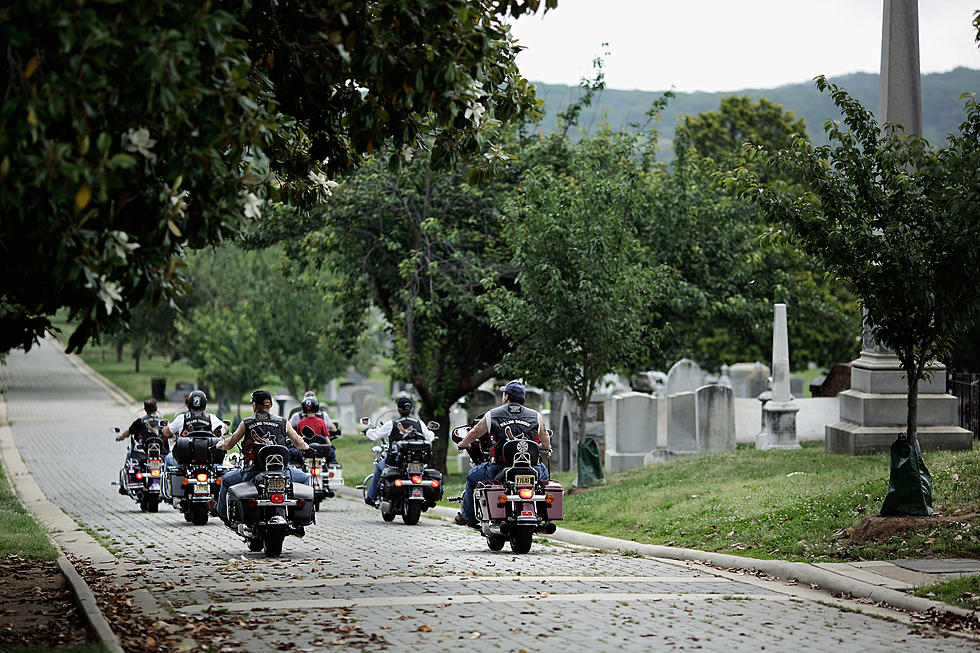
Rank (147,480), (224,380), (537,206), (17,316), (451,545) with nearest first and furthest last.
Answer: (17,316) → (451,545) → (147,480) → (537,206) → (224,380)

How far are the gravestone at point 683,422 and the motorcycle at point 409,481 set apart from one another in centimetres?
759

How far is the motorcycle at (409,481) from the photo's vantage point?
53.5 ft

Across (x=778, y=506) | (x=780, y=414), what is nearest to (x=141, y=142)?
Answer: (x=778, y=506)

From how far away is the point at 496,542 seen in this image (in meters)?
12.7

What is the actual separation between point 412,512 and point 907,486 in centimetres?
691

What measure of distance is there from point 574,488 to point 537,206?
16.7 feet

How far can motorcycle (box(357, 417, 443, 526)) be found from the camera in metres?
16.3

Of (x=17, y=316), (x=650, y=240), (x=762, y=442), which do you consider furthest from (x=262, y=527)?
(x=650, y=240)

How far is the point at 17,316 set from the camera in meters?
8.21

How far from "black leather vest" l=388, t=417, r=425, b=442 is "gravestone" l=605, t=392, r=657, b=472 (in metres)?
7.71

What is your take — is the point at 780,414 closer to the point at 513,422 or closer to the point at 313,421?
the point at 313,421

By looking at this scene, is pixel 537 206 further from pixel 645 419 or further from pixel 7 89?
pixel 7 89

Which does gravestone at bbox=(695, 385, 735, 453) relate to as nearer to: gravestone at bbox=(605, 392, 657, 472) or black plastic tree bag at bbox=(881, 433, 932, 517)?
gravestone at bbox=(605, 392, 657, 472)

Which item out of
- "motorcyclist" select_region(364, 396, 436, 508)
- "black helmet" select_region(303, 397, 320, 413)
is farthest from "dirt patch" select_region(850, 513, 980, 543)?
"black helmet" select_region(303, 397, 320, 413)
